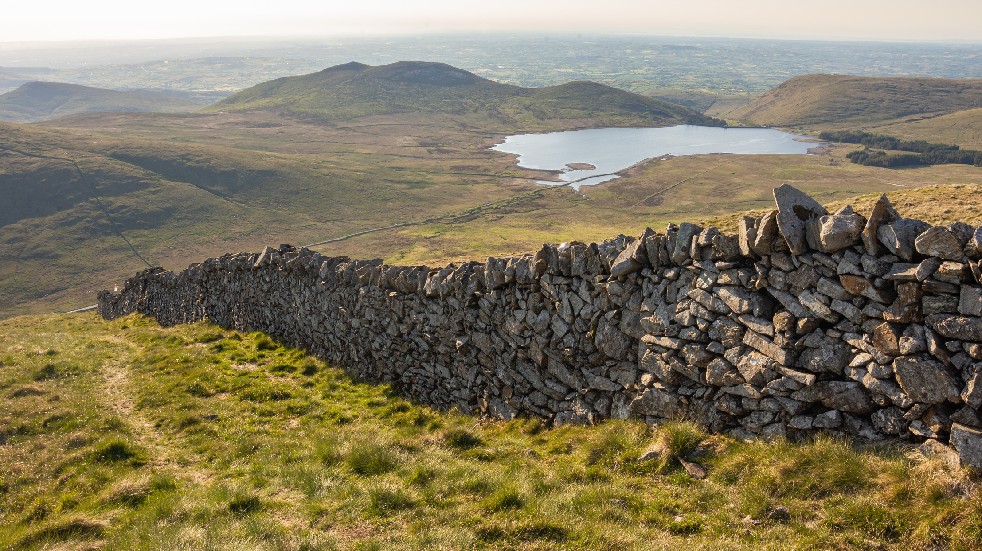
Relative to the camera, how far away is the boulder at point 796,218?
8.34 m

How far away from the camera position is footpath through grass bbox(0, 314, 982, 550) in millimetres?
6758

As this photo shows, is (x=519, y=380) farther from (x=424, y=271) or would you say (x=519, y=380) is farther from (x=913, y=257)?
(x=913, y=257)

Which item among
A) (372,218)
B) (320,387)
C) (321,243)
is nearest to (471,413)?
(320,387)

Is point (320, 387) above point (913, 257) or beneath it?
beneath

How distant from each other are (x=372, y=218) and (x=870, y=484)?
13118cm

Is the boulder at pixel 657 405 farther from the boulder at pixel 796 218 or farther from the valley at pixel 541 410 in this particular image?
the boulder at pixel 796 218

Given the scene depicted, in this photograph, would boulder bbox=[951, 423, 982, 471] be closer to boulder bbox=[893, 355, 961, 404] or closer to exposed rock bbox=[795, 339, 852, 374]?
boulder bbox=[893, 355, 961, 404]

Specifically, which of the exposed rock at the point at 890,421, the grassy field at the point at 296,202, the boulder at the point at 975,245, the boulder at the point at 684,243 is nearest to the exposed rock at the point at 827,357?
the exposed rock at the point at 890,421

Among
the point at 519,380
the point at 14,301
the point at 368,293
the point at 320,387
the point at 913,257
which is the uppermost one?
the point at 913,257

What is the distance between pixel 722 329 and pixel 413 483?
5.50 meters

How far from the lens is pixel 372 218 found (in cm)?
13312

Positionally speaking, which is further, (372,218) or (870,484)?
(372,218)

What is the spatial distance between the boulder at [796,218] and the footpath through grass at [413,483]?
2.79 m

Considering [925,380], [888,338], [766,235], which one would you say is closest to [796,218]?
[766,235]
